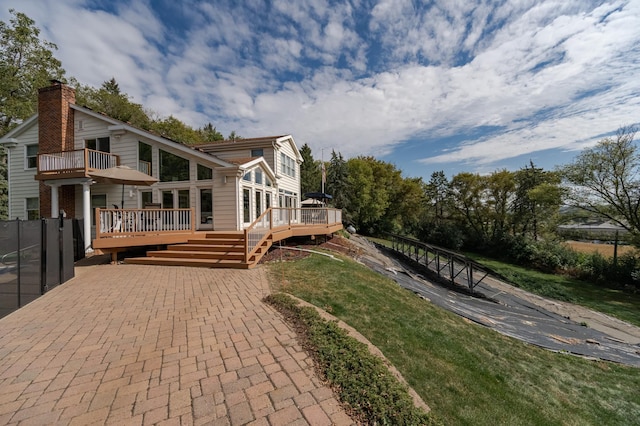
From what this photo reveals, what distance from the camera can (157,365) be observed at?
2.98m

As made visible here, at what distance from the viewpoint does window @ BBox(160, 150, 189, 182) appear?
11.8 metres

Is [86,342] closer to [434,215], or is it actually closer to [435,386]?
[435,386]

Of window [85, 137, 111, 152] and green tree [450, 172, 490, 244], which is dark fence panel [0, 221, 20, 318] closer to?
window [85, 137, 111, 152]

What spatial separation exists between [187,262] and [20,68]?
23039 millimetres

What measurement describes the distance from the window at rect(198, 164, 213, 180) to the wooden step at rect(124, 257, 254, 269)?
14.4 feet

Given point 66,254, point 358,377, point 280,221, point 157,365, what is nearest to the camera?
point 358,377

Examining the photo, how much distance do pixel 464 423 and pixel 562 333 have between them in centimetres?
877

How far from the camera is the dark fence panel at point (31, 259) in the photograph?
452 centimetres

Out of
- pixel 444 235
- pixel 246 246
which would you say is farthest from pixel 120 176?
pixel 444 235

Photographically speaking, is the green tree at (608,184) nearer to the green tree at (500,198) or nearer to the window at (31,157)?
the green tree at (500,198)

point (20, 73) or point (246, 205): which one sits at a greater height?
point (20, 73)

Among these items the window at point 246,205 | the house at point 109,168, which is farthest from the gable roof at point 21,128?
the window at point 246,205

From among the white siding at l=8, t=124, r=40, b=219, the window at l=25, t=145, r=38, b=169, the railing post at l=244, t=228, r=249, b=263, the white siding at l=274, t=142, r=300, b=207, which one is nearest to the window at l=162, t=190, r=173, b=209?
the white siding at l=274, t=142, r=300, b=207

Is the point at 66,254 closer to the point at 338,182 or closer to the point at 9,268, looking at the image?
the point at 9,268
